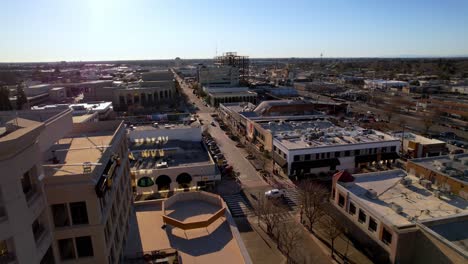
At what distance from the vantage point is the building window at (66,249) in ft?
43.6

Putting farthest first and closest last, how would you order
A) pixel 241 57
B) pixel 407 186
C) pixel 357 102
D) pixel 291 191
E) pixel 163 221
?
pixel 241 57, pixel 357 102, pixel 291 191, pixel 407 186, pixel 163 221

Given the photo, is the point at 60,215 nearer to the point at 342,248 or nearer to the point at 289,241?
the point at 289,241

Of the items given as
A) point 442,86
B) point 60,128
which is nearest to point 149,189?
point 60,128

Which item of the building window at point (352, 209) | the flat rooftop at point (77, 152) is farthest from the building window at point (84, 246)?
the building window at point (352, 209)

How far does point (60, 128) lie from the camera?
1709 cm

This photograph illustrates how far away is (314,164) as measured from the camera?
4416 centimetres

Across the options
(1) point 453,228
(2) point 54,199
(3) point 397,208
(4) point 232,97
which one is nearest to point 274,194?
(3) point 397,208

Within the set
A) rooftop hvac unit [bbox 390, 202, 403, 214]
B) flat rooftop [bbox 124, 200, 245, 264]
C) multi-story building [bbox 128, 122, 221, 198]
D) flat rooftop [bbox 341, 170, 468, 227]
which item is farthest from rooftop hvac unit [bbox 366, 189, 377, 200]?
multi-story building [bbox 128, 122, 221, 198]

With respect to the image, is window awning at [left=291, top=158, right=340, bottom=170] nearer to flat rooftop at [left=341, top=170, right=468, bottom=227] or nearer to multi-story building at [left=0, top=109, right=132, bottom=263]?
flat rooftop at [left=341, top=170, right=468, bottom=227]

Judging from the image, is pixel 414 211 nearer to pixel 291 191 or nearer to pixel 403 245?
pixel 403 245

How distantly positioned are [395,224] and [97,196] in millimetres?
22974

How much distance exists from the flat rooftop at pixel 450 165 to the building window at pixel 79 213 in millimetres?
34140

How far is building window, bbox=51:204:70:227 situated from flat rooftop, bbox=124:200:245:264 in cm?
682

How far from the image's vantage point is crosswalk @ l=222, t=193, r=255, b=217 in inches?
1398
